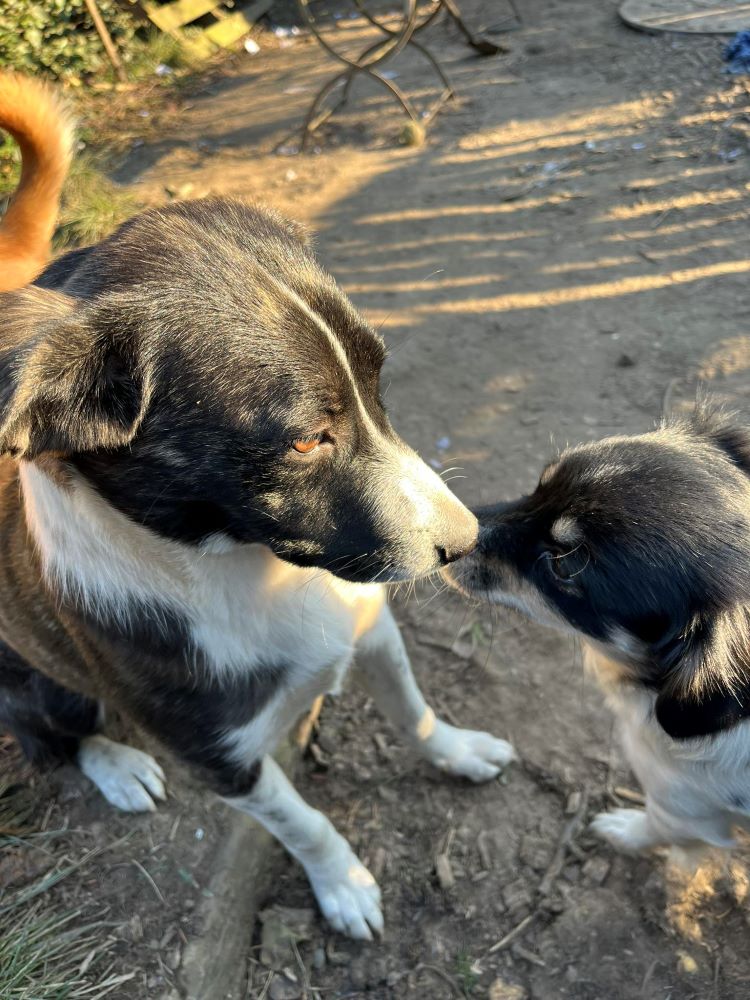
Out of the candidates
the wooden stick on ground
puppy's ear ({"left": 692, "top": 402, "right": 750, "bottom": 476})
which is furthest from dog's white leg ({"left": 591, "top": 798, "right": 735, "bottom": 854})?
the wooden stick on ground

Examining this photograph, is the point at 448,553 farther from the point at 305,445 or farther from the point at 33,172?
the point at 33,172

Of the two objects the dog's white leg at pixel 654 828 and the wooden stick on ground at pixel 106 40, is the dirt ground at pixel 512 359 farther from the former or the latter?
the wooden stick on ground at pixel 106 40

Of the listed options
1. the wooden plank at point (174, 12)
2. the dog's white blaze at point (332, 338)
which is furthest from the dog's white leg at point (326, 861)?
the wooden plank at point (174, 12)

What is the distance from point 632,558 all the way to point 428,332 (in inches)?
113

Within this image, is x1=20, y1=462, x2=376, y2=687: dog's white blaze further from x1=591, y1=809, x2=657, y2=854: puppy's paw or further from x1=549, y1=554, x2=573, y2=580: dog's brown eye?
x1=591, y1=809, x2=657, y2=854: puppy's paw

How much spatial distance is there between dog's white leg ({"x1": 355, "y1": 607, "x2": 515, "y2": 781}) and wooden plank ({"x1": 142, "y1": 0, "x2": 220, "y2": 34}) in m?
8.42

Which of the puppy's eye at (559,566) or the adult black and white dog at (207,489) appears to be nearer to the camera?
the adult black and white dog at (207,489)

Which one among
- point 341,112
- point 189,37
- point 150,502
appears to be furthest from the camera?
point 189,37

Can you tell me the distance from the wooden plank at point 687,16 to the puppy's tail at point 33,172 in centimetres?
629

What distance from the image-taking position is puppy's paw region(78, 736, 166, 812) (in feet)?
8.77

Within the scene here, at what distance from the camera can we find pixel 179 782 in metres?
2.79

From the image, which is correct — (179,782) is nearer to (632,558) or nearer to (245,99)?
(632,558)

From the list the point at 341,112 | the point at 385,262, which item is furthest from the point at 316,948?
the point at 341,112

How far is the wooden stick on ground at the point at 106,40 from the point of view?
7602 millimetres
